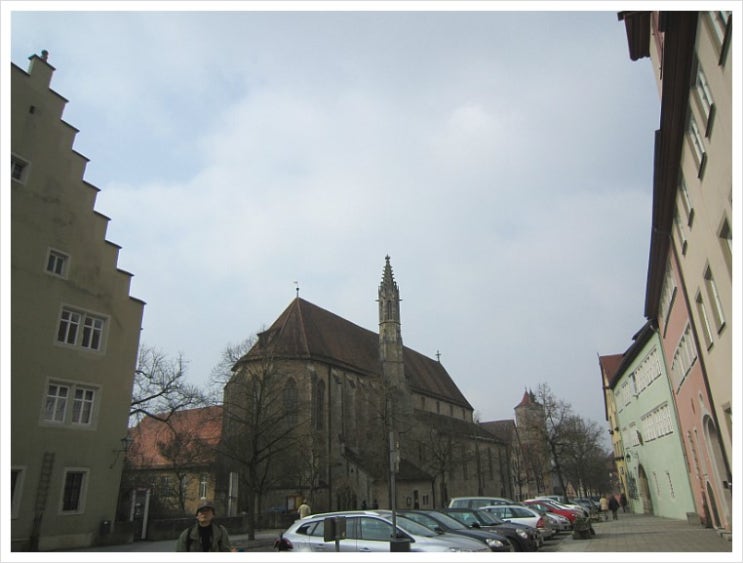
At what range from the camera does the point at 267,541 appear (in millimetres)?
24062

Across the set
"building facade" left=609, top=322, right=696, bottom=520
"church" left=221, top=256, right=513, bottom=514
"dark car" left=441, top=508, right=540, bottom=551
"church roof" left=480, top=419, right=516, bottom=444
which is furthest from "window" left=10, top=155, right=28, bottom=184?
"church roof" left=480, top=419, right=516, bottom=444

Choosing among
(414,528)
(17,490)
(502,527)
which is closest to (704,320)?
(502,527)

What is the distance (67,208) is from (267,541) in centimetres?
1628

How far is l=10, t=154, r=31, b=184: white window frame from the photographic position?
17594 mm

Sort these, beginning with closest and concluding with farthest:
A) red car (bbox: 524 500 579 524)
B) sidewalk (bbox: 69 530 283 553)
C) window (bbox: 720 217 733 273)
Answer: window (bbox: 720 217 733 273) → sidewalk (bbox: 69 530 283 553) → red car (bbox: 524 500 579 524)

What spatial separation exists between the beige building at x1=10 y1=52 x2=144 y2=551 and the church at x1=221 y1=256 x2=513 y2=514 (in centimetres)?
865

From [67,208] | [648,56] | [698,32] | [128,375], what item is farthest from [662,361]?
[67,208]

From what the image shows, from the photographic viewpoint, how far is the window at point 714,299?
12.6 metres

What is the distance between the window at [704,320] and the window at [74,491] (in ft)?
64.8

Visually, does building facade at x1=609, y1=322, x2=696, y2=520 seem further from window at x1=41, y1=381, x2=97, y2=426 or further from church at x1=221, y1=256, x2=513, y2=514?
window at x1=41, y1=381, x2=97, y2=426

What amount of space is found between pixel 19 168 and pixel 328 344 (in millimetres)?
33288

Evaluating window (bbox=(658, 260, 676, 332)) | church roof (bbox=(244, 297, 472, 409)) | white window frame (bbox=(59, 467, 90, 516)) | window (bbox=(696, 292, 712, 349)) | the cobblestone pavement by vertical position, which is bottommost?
the cobblestone pavement

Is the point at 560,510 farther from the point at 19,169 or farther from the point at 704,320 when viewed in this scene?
the point at 19,169

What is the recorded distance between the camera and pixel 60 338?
18141 millimetres
